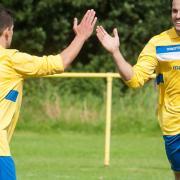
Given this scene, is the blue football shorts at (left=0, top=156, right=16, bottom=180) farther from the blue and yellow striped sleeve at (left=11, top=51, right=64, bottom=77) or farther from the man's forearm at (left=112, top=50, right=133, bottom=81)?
the man's forearm at (left=112, top=50, right=133, bottom=81)

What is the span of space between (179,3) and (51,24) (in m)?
19.1

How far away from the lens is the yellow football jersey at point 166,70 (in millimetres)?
6766

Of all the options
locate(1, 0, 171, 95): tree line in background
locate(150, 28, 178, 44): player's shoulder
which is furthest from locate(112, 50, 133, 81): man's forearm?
locate(1, 0, 171, 95): tree line in background

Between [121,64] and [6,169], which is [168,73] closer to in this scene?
[121,64]

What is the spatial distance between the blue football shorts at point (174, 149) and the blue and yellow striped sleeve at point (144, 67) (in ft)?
1.87

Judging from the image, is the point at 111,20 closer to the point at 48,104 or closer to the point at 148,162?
the point at 48,104

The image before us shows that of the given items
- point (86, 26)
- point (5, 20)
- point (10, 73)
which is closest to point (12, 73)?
point (10, 73)

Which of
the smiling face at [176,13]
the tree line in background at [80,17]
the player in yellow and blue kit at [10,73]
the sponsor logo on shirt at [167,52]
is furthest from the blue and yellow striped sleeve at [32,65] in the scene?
the tree line in background at [80,17]

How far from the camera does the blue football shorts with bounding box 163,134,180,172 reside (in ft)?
22.6

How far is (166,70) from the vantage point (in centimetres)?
680

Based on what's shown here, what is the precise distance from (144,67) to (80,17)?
61.8 ft

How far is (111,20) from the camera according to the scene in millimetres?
25750

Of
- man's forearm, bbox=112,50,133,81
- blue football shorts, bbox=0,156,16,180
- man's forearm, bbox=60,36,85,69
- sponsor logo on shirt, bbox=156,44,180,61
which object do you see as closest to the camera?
blue football shorts, bbox=0,156,16,180

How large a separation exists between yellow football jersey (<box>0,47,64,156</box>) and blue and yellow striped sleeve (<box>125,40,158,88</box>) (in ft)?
2.11
